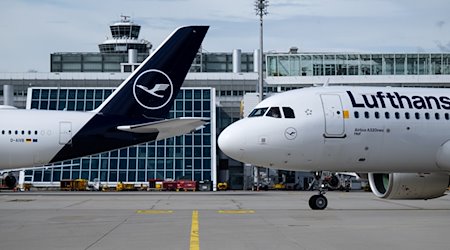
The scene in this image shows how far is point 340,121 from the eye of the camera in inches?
990

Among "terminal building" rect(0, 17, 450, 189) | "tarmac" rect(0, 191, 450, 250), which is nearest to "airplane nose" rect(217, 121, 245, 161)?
"tarmac" rect(0, 191, 450, 250)

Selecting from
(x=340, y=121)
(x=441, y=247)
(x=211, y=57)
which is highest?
(x=211, y=57)

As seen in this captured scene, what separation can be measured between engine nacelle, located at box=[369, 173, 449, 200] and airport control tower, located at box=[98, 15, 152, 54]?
110 meters

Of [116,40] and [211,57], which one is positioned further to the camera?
[116,40]

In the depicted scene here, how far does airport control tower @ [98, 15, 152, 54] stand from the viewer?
442 ft

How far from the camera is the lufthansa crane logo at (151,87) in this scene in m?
46.1

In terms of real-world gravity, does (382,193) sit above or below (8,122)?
below

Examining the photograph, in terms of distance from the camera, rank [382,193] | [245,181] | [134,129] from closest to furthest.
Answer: [382,193] < [134,129] < [245,181]

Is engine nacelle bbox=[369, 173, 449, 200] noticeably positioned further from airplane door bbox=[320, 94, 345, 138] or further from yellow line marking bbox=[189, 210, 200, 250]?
yellow line marking bbox=[189, 210, 200, 250]

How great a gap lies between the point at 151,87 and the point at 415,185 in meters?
23.4

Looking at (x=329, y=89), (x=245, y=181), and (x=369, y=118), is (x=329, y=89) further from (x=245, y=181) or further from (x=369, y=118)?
(x=245, y=181)

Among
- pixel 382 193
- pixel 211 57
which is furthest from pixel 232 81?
pixel 382 193

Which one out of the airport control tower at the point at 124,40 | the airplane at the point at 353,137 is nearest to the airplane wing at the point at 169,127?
the airplane at the point at 353,137

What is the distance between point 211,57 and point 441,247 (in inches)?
4495
